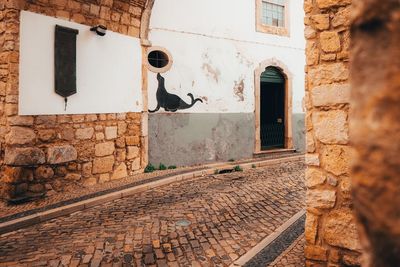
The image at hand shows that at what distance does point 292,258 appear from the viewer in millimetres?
3613

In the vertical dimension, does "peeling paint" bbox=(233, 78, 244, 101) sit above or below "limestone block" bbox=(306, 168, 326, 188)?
above

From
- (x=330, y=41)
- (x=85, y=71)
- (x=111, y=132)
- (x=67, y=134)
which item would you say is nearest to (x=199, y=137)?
(x=111, y=132)

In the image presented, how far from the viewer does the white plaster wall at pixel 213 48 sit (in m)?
9.65

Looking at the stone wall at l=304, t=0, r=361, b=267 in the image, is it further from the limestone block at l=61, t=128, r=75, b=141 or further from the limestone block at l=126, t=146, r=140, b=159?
the limestone block at l=126, t=146, r=140, b=159

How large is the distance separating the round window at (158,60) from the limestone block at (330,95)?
6.78 metres

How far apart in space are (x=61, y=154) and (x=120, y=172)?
Result: 5.83 ft

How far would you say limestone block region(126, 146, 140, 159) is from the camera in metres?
8.52

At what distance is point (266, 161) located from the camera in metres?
10.8

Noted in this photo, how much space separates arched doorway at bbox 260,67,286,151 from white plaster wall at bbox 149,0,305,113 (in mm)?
696

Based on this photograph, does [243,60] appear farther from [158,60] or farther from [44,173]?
[44,173]

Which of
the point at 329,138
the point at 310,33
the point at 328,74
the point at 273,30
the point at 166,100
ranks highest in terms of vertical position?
the point at 273,30

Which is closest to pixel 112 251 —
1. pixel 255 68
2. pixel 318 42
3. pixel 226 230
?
pixel 226 230

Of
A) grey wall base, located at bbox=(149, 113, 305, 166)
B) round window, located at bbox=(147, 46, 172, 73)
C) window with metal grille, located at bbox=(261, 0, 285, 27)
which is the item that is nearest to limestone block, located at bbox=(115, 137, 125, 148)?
grey wall base, located at bbox=(149, 113, 305, 166)

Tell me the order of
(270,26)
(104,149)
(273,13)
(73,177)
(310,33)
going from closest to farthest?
1. (310,33)
2. (73,177)
3. (104,149)
4. (270,26)
5. (273,13)
